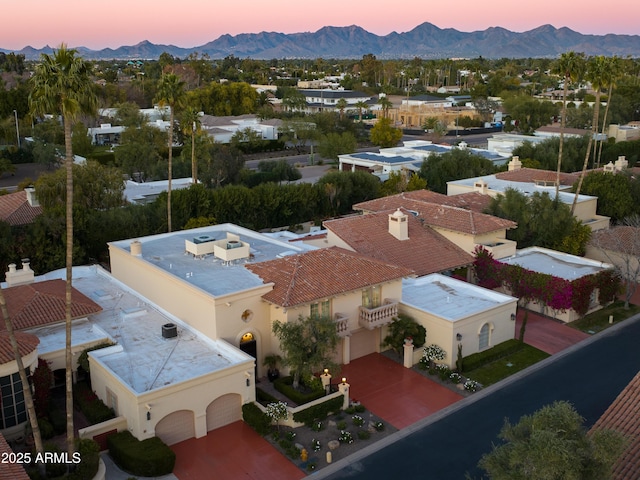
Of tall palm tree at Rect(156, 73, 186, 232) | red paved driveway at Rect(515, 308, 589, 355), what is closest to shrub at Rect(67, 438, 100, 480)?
red paved driveway at Rect(515, 308, 589, 355)

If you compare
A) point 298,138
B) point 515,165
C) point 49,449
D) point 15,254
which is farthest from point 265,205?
point 298,138

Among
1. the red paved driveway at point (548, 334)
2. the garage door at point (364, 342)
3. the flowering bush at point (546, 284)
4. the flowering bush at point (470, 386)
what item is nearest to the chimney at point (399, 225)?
the flowering bush at point (546, 284)

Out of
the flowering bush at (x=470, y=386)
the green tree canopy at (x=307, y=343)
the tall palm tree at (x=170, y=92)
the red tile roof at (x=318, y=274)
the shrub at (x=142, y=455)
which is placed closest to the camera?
the shrub at (x=142, y=455)

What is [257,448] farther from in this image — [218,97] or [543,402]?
[218,97]

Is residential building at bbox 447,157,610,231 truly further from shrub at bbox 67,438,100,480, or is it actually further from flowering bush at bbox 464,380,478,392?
shrub at bbox 67,438,100,480

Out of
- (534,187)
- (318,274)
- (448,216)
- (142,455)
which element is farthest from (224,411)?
(534,187)

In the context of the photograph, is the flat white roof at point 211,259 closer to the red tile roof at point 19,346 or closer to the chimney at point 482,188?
the red tile roof at point 19,346
